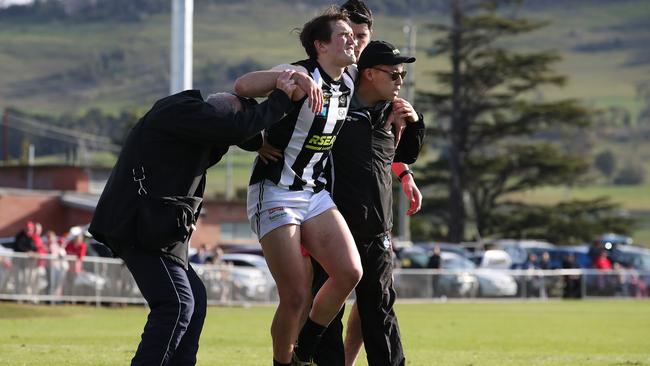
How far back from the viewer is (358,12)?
9461mm

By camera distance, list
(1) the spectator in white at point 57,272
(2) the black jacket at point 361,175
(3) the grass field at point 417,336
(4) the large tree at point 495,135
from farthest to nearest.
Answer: (4) the large tree at point 495,135
(1) the spectator in white at point 57,272
(3) the grass field at point 417,336
(2) the black jacket at point 361,175

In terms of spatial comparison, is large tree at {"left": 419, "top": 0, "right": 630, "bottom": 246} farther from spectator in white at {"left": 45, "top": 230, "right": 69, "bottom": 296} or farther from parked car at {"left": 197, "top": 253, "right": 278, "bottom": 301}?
spectator in white at {"left": 45, "top": 230, "right": 69, "bottom": 296}

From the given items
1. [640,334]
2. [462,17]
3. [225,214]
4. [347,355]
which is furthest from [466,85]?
[347,355]

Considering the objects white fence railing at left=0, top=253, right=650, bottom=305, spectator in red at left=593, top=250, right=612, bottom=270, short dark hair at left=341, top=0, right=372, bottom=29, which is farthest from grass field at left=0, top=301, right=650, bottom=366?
spectator in red at left=593, top=250, right=612, bottom=270

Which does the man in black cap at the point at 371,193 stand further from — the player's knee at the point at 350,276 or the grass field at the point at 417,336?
the grass field at the point at 417,336

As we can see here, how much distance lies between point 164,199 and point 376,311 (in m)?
2.02

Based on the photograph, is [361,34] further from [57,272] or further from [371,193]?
[57,272]

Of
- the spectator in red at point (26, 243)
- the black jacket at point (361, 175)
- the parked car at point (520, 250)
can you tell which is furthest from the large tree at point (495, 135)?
the black jacket at point (361, 175)

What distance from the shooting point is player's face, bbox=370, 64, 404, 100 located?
9.23 meters

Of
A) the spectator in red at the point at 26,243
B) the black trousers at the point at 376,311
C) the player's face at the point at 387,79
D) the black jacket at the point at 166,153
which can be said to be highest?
the player's face at the point at 387,79

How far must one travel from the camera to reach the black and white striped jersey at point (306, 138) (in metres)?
8.73

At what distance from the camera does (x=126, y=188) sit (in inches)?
308

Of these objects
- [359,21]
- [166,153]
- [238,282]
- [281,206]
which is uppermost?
[359,21]

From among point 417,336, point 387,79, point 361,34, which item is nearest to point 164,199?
point 387,79
